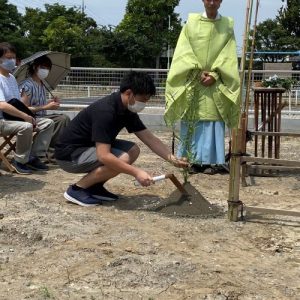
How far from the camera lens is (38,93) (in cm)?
655

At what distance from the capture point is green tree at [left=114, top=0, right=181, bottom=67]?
3425 cm

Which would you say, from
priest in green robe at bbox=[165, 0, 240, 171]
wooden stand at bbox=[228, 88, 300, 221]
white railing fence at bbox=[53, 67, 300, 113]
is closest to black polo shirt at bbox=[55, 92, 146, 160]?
wooden stand at bbox=[228, 88, 300, 221]

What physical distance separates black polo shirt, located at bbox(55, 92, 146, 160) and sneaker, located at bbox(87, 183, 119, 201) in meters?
0.34

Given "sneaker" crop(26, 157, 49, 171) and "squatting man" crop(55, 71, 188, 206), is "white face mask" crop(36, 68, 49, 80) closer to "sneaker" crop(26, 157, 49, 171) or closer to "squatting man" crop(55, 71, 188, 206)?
"sneaker" crop(26, 157, 49, 171)

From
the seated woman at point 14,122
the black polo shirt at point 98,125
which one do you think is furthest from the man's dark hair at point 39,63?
the black polo shirt at point 98,125

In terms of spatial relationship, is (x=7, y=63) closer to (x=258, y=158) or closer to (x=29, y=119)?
(x=29, y=119)

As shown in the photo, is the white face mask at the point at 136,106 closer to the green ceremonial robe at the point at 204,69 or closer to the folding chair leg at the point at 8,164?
the green ceremonial robe at the point at 204,69

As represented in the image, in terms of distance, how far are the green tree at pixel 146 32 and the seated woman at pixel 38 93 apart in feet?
90.9

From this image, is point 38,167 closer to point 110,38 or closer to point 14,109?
point 14,109

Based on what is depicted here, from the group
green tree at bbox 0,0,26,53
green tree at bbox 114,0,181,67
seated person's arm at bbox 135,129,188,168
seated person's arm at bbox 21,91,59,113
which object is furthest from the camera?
green tree at bbox 0,0,26,53

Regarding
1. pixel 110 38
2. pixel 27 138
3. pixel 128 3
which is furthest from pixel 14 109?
pixel 128 3

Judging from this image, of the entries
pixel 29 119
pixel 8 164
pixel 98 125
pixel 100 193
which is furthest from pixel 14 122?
pixel 98 125

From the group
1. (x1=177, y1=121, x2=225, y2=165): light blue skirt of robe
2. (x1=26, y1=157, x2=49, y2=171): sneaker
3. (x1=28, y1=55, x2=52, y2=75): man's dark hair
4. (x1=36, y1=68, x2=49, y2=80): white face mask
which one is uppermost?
(x1=28, y1=55, x2=52, y2=75): man's dark hair

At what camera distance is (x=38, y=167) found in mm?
6301
